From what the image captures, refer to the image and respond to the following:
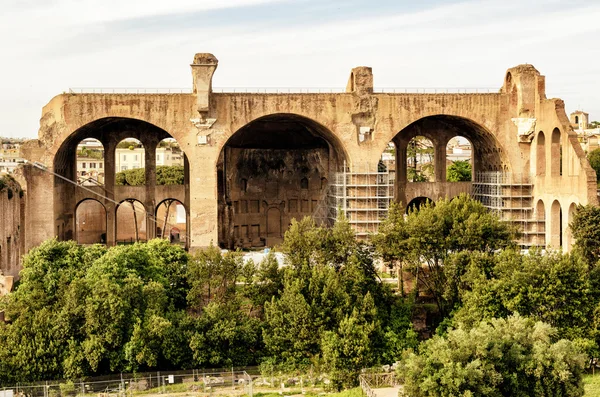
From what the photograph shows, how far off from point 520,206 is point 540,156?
2.63 m

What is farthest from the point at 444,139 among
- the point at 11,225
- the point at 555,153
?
the point at 11,225

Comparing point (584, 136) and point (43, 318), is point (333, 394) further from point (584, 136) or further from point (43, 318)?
point (584, 136)

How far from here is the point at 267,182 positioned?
47844mm

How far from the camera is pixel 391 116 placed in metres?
38.4

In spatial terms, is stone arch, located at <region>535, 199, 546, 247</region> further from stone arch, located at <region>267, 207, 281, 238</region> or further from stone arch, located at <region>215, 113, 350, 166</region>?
stone arch, located at <region>267, 207, 281, 238</region>

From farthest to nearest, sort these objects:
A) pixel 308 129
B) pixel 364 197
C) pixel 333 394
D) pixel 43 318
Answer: pixel 308 129 → pixel 364 197 → pixel 43 318 → pixel 333 394

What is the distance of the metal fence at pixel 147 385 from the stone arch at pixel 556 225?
1767 cm

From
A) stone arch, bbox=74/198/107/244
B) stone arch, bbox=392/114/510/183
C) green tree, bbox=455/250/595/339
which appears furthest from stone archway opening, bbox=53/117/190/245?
green tree, bbox=455/250/595/339

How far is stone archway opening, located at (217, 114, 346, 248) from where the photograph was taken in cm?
4575

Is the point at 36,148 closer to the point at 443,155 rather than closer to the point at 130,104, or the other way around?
the point at 130,104

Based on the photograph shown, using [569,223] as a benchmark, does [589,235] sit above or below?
below

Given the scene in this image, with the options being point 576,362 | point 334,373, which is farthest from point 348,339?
point 576,362

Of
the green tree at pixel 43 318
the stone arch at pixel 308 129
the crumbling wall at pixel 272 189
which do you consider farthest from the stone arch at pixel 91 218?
A: the green tree at pixel 43 318

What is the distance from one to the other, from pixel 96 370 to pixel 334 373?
26.4ft
